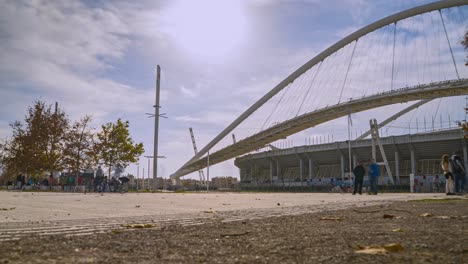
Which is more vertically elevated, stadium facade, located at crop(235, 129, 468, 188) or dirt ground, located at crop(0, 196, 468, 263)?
stadium facade, located at crop(235, 129, 468, 188)

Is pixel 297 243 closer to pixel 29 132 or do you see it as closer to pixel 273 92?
pixel 29 132

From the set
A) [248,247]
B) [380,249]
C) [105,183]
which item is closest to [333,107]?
[105,183]

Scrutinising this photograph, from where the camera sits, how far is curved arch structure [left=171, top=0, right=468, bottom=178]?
168ft

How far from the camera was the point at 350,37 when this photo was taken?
63.4 m

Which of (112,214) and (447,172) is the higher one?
(447,172)

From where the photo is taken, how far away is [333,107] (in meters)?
59.6

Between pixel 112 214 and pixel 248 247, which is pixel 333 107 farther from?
pixel 248 247

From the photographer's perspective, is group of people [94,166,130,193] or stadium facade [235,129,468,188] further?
stadium facade [235,129,468,188]

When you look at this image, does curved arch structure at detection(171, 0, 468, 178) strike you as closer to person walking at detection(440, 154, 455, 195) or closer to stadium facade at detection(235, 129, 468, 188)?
stadium facade at detection(235, 129, 468, 188)

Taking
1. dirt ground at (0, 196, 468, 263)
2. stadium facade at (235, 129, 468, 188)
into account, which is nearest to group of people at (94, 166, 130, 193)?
dirt ground at (0, 196, 468, 263)

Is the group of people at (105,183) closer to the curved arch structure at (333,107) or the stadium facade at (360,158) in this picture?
the stadium facade at (360,158)

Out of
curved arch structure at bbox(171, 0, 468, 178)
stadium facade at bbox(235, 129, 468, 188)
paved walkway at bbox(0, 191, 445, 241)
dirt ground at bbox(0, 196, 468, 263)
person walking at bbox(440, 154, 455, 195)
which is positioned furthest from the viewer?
stadium facade at bbox(235, 129, 468, 188)

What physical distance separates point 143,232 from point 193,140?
14501cm

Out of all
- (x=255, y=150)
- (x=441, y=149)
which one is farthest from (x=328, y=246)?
(x=255, y=150)
